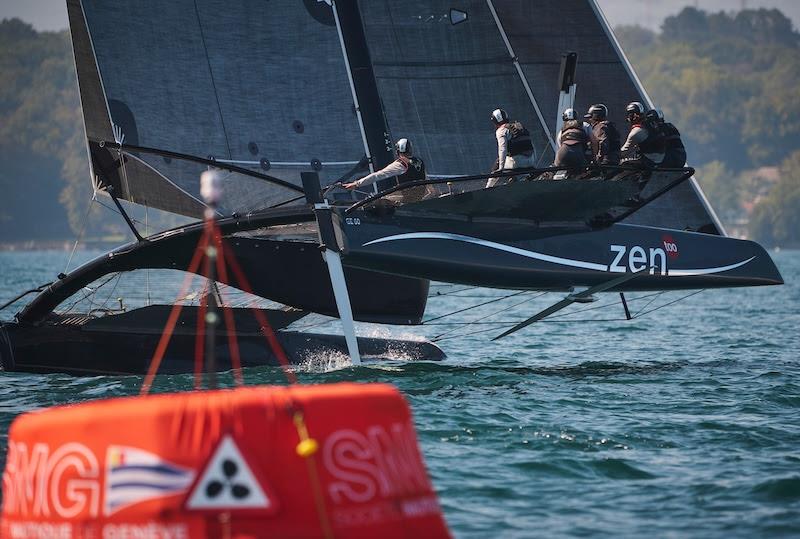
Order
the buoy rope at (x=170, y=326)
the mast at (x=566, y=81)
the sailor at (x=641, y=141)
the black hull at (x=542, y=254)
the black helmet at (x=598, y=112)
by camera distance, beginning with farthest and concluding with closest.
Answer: the mast at (x=566, y=81), the black helmet at (x=598, y=112), the sailor at (x=641, y=141), the buoy rope at (x=170, y=326), the black hull at (x=542, y=254)

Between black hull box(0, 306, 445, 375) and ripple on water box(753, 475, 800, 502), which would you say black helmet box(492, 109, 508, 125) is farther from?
ripple on water box(753, 475, 800, 502)

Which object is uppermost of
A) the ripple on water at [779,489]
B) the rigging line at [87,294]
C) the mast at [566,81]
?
the mast at [566,81]

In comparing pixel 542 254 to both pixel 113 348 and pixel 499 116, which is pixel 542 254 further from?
pixel 113 348

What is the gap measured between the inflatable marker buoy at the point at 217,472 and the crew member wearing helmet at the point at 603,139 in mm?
8141

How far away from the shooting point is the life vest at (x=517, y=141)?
1346 cm

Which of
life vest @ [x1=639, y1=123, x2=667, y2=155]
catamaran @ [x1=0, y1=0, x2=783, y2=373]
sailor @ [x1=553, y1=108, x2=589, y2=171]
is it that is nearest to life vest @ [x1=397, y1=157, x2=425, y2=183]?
catamaran @ [x1=0, y1=0, x2=783, y2=373]

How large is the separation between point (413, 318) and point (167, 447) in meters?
9.04

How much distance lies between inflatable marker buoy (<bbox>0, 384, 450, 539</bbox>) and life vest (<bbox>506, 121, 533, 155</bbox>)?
7642 mm

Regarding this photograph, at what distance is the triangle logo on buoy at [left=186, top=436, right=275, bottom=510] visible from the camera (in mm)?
5719

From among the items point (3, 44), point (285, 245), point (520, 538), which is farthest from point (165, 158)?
point (3, 44)

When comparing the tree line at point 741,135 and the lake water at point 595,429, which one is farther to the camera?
the tree line at point 741,135

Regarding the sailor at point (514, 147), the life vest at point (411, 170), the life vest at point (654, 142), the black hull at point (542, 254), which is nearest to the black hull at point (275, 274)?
the black hull at point (542, 254)

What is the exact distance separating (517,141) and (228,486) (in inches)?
324

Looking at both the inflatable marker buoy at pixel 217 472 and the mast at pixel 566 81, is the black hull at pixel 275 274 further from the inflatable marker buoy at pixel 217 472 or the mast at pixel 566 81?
the inflatable marker buoy at pixel 217 472
